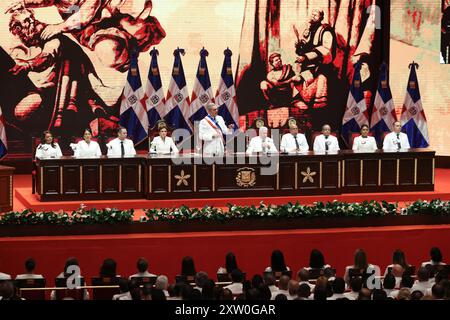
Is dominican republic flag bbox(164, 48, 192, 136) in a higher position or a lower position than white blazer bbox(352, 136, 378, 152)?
higher

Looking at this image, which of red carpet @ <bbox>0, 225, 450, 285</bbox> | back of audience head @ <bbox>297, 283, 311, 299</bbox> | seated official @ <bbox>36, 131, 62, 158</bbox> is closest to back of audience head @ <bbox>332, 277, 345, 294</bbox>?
back of audience head @ <bbox>297, 283, 311, 299</bbox>

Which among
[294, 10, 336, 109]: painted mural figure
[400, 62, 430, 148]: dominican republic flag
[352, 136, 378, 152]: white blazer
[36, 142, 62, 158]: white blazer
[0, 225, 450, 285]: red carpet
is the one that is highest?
[294, 10, 336, 109]: painted mural figure

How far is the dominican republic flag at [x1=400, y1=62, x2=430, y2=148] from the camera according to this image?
820 inches

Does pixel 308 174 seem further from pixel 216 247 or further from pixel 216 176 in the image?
pixel 216 247

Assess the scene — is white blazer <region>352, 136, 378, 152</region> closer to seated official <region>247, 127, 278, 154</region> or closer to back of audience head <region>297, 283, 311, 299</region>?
seated official <region>247, 127, 278, 154</region>

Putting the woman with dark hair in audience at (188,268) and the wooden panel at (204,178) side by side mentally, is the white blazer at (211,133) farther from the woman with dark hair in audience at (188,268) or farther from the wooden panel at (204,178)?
the woman with dark hair in audience at (188,268)

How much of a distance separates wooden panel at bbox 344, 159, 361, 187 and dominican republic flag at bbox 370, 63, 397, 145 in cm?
427

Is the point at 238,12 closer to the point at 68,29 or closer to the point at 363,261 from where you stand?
the point at 68,29

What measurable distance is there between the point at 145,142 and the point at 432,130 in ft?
24.7

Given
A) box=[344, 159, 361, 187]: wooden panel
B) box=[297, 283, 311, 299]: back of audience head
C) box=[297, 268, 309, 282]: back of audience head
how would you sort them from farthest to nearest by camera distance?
box=[344, 159, 361, 187]: wooden panel → box=[297, 268, 309, 282]: back of audience head → box=[297, 283, 311, 299]: back of audience head

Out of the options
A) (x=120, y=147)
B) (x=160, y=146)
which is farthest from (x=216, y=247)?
(x=120, y=147)

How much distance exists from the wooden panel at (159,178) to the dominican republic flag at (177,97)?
179 inches

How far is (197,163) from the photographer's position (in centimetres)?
1623

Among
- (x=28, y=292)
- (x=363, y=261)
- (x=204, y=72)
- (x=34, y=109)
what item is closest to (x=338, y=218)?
(x=363, y=261)
